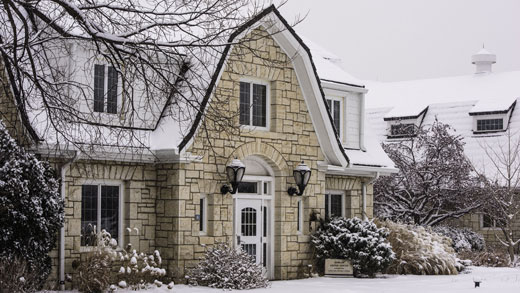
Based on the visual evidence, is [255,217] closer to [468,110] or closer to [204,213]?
[204,213]

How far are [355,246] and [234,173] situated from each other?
153 inches

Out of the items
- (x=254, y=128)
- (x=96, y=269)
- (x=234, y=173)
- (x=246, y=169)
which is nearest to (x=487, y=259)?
(x=246, y=169)

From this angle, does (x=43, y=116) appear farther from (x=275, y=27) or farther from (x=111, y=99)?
(x=275, y=27)

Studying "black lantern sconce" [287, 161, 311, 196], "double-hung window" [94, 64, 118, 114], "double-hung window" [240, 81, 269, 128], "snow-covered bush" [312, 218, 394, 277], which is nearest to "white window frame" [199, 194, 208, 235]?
"double-hung window" [240, 81, 269, 128]

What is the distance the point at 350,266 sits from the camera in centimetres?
2098

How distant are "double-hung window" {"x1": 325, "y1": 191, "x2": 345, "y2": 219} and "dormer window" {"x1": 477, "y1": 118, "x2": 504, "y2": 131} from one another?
13.6 meters

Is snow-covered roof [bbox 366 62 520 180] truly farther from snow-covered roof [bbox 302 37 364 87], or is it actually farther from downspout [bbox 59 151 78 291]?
downspout [bbox 59 151 78 291]

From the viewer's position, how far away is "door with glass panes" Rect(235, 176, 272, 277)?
20.0 meters

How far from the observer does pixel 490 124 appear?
35.1 m

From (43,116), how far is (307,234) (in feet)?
24.1

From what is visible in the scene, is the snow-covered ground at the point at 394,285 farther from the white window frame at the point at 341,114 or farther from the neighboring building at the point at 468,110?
the neighboring building at the point at 468,110

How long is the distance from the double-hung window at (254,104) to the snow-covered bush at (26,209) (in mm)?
5461

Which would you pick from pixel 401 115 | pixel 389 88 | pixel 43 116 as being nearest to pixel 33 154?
pixel 43 116

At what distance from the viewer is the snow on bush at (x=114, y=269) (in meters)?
16.4
